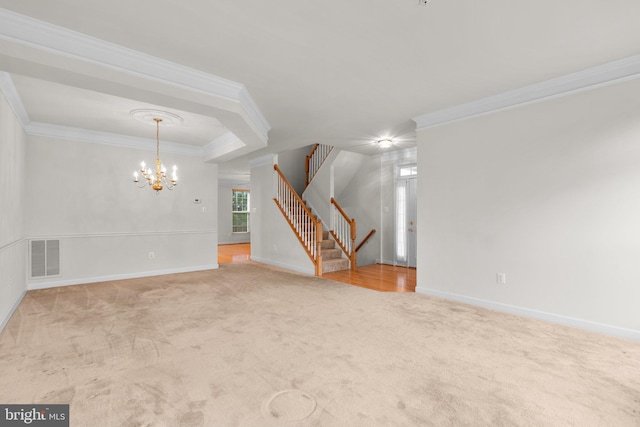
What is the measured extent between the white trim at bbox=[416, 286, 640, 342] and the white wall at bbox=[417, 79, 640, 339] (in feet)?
0.04

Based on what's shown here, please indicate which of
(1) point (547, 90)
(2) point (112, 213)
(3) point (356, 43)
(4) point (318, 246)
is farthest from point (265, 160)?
(1) point (547, 90)

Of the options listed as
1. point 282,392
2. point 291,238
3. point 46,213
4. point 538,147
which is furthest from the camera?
point 291,238

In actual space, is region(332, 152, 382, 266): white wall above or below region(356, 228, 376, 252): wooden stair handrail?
above

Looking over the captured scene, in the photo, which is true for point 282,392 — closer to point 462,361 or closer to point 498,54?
point 462,361

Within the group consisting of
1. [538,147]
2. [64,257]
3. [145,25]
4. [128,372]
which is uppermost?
[145,25]

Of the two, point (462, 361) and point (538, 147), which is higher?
point (538, 147)

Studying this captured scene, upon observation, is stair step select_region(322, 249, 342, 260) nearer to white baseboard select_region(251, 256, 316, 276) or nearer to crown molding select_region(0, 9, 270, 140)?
white baseboard select_region(251, 256, 316, 276)

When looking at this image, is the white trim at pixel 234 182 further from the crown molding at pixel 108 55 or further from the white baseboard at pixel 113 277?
the crown molding at pixel 108 55

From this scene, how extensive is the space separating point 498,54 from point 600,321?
9.63 feet

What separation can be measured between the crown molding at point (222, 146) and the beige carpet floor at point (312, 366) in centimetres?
292

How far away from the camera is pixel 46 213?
5098mm

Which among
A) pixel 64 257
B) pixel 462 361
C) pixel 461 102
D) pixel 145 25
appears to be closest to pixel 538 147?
pixel 461 102

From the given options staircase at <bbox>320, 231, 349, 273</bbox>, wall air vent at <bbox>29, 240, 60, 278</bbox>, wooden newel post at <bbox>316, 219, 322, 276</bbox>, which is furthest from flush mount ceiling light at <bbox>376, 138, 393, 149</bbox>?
wall air vent at <bbox>29, 240, 60, 278</bbox>

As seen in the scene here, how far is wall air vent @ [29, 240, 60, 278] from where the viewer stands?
4984 millimetres
